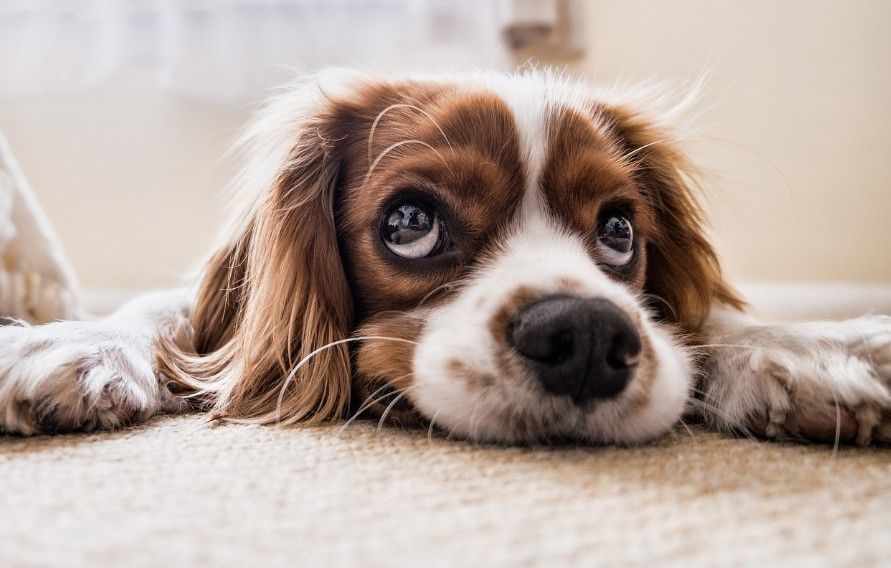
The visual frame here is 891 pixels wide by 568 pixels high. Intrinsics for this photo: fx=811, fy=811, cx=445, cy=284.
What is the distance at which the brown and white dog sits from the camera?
103 cm

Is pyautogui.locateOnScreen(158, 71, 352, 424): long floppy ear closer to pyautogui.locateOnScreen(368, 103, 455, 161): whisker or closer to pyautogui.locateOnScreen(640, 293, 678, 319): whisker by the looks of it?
pyautogui.locateOnScreen(368, 103, 455, 161): whisker

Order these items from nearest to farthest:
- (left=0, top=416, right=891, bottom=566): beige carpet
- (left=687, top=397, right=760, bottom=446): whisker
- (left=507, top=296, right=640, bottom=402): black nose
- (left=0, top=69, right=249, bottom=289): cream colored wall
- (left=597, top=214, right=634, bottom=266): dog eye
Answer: (left=0, top=416, right=891, bottom=566): beige carpet
(left=507, top=296, right=640, bottom=402): black nose
(left=687, top=397, right=760, bottom=446): whisker
(left=597, top=214, right=634, bottom=266): dog eye
(left=0, top=69, right=249, bottom=289): cream colored wall

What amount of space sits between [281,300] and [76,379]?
0.35m

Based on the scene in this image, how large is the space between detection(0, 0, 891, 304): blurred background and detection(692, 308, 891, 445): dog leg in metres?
1.97

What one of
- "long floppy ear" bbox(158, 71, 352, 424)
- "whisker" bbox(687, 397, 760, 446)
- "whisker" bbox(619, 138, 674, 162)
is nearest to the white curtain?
"whisker" bbox(619, 138, 674, 162)

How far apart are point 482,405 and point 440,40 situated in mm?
2258

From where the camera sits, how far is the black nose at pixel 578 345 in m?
0.99

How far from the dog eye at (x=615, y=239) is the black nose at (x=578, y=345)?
0.36m

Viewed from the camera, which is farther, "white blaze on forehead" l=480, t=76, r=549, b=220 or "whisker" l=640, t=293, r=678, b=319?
"whisker" l=640, t=293, r=678, b=319

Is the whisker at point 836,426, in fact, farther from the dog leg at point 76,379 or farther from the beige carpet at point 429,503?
the dog leg at point 76,379

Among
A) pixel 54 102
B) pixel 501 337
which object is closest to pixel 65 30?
pixel 54 102

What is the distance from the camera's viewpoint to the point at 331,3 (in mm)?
3045

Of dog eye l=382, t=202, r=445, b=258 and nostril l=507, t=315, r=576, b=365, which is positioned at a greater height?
dog eye l=382, t=202, r=445, b=258

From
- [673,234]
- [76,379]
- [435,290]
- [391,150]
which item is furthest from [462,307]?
[673,234]
